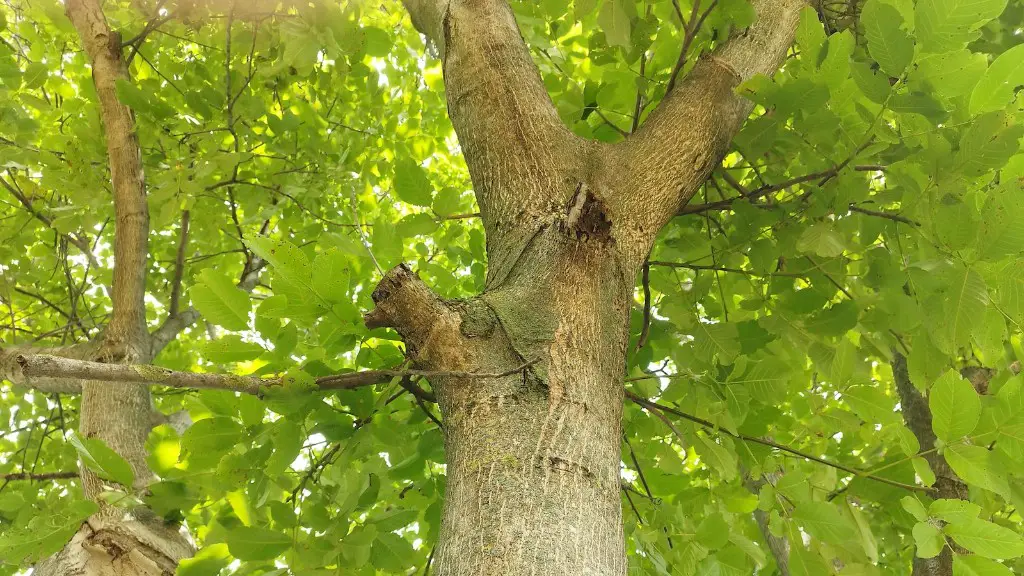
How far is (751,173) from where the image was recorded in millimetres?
2605

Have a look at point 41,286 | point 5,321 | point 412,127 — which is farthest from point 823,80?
point 5,321

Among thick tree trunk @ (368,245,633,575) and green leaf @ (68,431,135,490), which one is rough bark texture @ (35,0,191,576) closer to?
green leaf @ (68,431,135,490)

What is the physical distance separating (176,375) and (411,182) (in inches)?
30.9

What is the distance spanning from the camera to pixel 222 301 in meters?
1.18

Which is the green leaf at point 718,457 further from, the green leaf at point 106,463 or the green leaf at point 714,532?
the green leaf at point 106,463

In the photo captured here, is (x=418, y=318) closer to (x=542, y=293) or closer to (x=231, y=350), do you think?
(x=542, y=293)

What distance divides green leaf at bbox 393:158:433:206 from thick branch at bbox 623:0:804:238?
1.74 ft

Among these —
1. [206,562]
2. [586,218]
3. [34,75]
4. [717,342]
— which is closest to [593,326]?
[586,218]

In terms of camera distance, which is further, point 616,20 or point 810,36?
point 616,20

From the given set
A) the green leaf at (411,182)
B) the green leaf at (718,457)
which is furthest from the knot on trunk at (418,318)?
the green leaf at (718,457)

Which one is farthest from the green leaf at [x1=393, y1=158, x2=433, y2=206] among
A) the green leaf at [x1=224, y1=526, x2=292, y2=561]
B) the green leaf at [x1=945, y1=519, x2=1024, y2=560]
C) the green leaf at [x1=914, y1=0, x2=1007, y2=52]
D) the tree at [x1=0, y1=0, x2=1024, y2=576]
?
the green leaf at [x1=945, y1=519, x2=1024, y2=560]

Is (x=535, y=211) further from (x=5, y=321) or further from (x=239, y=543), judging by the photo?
(x=5, y=321)

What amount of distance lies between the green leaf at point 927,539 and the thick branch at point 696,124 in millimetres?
823

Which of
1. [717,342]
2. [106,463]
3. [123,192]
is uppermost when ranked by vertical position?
[123,192]
